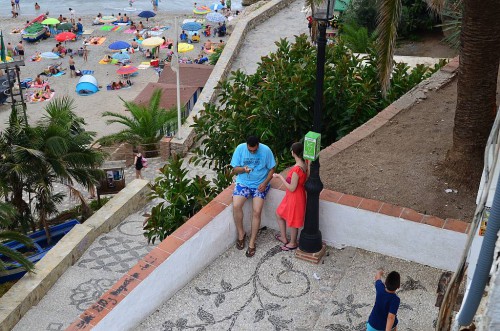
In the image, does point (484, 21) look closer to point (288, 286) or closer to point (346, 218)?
point (346, 218)

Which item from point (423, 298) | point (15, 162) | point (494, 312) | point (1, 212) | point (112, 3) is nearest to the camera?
point (494, 312)

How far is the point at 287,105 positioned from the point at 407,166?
7.72 feet

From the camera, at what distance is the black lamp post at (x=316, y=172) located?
6949 millimetres

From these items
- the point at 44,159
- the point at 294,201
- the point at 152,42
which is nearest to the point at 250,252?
the point at 294,201

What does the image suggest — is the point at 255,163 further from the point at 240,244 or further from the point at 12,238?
the point at 12,238

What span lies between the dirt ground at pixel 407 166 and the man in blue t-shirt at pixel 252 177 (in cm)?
100

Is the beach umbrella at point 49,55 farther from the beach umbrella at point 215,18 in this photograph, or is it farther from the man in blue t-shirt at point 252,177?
the man in blue t-shirt at point 252,177

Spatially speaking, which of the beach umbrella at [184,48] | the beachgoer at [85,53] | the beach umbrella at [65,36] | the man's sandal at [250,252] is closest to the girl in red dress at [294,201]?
the man's sandal at [250,252]

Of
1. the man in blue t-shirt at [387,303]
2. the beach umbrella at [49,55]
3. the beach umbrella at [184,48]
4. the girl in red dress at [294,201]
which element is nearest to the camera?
the man in blue t-shirt at [387,303]

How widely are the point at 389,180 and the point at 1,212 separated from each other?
589 centimetres

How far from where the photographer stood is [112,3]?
57.1 m

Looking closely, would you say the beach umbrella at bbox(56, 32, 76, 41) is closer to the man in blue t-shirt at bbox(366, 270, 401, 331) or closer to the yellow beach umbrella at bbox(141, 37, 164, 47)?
the yellow beach umbrella at bbox(141, 37, 164, 47)

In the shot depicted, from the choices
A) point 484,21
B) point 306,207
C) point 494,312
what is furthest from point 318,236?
point 494,312

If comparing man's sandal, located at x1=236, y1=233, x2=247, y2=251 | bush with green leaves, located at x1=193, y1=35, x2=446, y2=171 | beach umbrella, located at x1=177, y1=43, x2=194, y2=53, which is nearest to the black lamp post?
man's sandal, located at x1=236, y1=233, x2=247, y2=251
